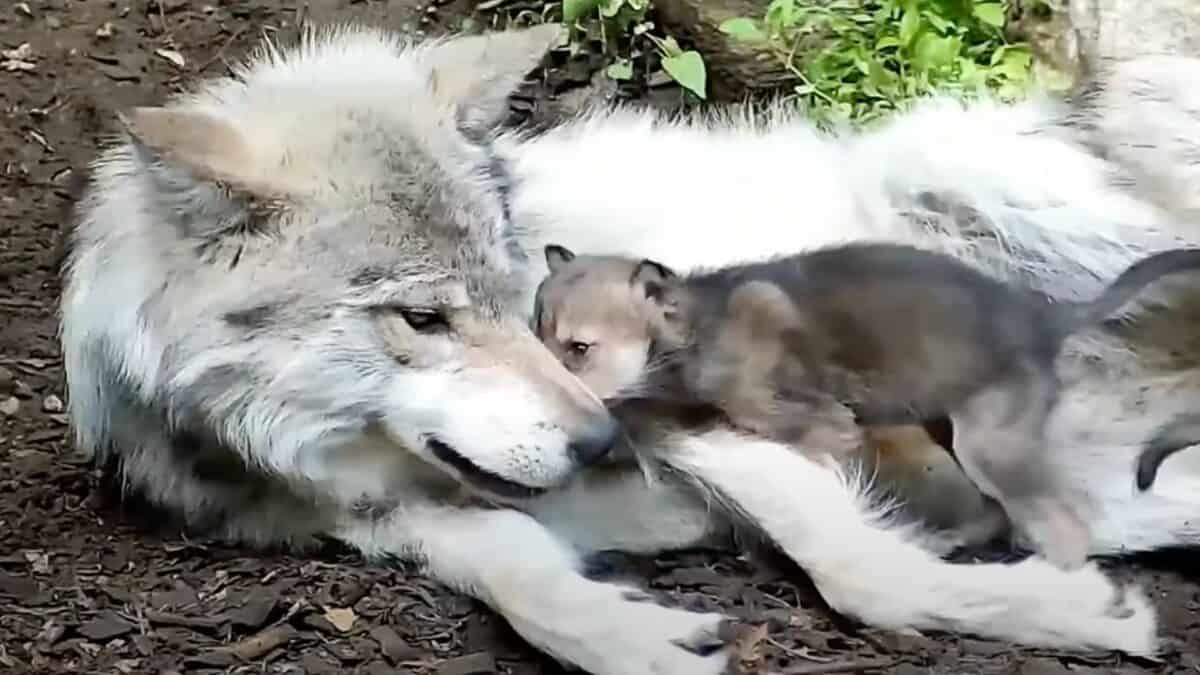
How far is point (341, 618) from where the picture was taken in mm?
3074

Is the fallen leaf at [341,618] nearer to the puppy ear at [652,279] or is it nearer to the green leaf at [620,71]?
the puppy ear at [652,279]

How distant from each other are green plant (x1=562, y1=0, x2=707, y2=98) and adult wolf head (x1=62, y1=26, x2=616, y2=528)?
1.64 metres

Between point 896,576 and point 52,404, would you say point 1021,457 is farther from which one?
point 52,404

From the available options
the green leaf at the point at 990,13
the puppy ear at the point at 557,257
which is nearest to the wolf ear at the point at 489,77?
the puppy ear at the point at 557,257

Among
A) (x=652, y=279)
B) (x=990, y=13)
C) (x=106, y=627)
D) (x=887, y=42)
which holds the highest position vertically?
(x=990, y=13)

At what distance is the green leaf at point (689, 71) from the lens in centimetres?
463

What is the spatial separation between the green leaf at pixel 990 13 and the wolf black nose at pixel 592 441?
2040 millimetres

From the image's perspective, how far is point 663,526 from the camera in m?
3.37

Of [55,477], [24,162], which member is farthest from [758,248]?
[24,162]

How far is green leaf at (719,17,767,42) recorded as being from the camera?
4.72m

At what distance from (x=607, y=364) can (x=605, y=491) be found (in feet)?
0.91

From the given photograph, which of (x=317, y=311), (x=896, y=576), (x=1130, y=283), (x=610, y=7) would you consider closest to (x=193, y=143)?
(x=317, y=311)

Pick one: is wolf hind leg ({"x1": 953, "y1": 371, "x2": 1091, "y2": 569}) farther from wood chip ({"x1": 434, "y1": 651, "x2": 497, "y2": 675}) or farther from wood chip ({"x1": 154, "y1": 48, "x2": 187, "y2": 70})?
wood chip ({"x1": 154, "y1": 48, "x2": 187, "y2": 70})

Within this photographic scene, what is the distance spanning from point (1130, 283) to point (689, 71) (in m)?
1.75
